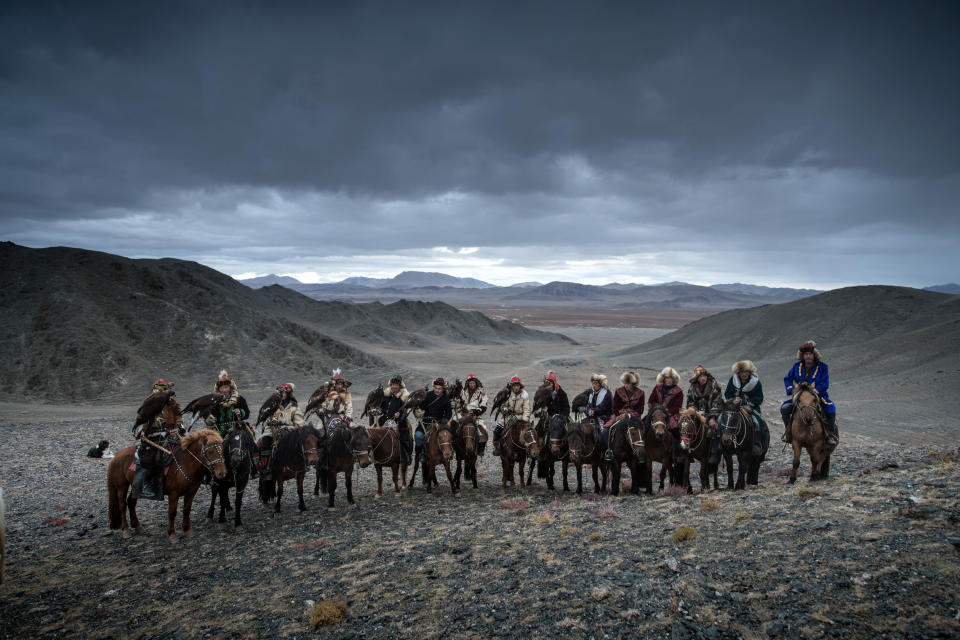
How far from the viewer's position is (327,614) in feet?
17.3

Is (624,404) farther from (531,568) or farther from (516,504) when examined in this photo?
(531,568)

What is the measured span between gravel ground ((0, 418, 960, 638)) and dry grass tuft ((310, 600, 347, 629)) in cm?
Answer: 10

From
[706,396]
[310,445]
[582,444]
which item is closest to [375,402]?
[310,445]

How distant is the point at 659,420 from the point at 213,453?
827 cm

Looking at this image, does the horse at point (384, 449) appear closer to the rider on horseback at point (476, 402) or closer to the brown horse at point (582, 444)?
the rider on horseback at point (476, 402)

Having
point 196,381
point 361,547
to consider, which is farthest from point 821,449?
point 196,381

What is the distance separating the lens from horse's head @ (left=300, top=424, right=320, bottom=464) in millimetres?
9352

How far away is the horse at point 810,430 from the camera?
8.91 metres

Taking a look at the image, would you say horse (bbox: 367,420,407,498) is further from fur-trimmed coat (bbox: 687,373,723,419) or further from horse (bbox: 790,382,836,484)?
horse (bbox: 790,382,836,484)

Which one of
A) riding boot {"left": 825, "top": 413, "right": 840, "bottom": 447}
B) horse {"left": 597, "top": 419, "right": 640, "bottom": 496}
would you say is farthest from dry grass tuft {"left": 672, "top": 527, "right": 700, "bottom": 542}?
riding boot {"left": 825, "top": 413, "right": 840, "bottom": 447}

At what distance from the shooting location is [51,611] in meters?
5.91

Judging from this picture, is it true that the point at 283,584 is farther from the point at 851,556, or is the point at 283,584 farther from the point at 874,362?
the point at 874,362

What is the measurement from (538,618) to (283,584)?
363cm

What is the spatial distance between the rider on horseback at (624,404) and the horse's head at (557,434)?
0.89m
